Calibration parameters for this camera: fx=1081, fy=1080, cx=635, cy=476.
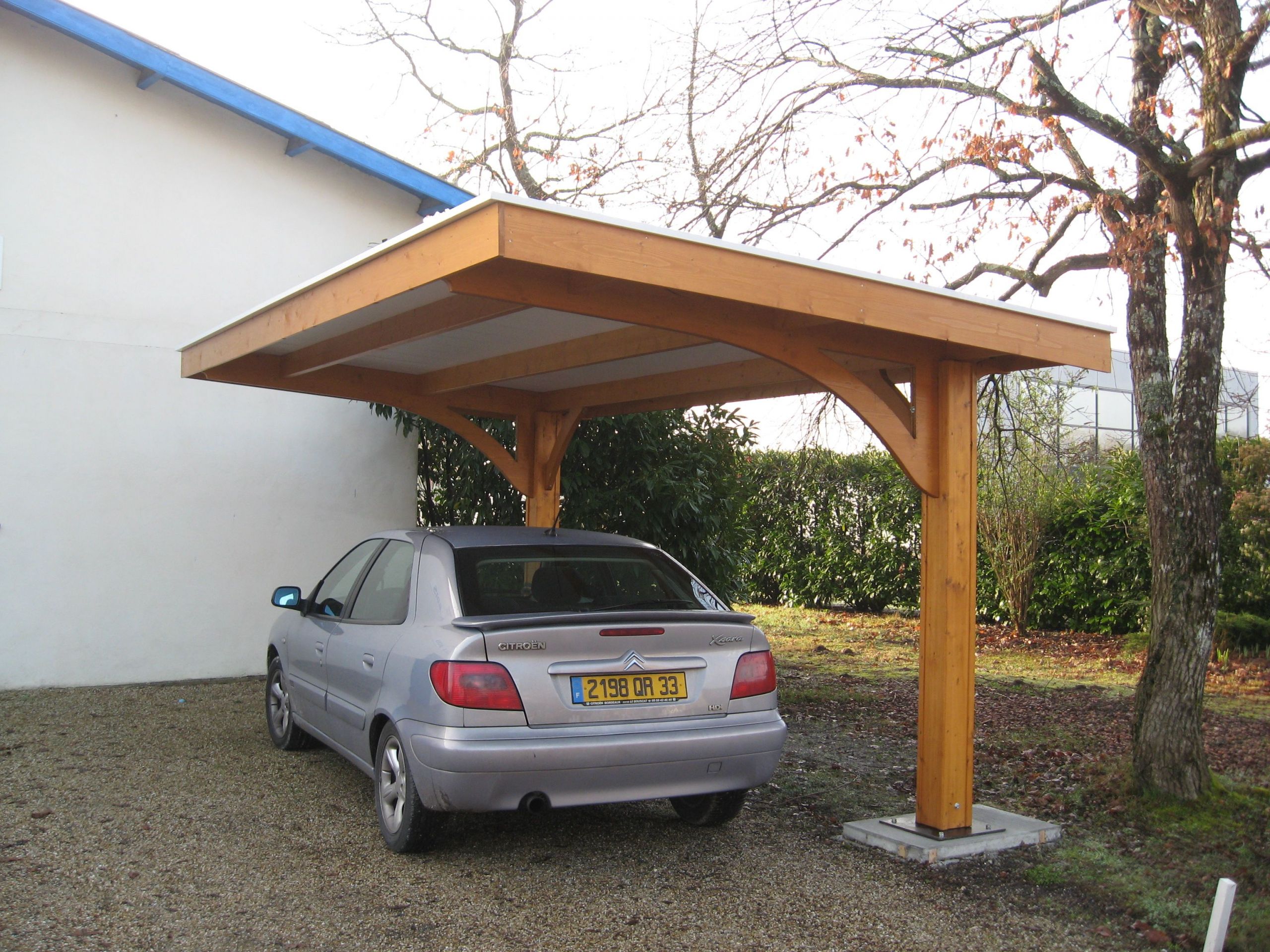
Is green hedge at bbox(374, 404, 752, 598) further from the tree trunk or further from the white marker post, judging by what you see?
the white marker post

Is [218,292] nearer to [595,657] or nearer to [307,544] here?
[307,544]

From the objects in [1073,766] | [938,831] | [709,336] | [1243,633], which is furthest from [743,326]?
[1243,633]

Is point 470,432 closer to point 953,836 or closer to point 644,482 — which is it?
point 644,482

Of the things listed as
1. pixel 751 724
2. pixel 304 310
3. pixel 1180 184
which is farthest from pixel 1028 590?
pixel 304 310

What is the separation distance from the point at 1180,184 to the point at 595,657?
14.0 feet

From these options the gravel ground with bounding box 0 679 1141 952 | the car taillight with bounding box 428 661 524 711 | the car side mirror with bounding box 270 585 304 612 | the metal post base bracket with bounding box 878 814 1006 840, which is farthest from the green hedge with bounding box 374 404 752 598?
the car taillight with bounding box 428 661 524 711

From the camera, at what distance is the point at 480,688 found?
14.4ft

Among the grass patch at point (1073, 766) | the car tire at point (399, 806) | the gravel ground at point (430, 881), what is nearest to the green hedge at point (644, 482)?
the grass patch at point (1073, 766)

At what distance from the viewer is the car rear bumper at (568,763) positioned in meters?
4.31

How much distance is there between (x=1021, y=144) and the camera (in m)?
7.43

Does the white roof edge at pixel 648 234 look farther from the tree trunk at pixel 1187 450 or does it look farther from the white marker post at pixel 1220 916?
the white marker post at pixel 1220 916

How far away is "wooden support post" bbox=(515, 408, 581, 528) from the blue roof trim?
3603mm

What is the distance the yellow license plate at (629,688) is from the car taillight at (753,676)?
278 mm

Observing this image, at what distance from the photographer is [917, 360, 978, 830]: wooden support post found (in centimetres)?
518
